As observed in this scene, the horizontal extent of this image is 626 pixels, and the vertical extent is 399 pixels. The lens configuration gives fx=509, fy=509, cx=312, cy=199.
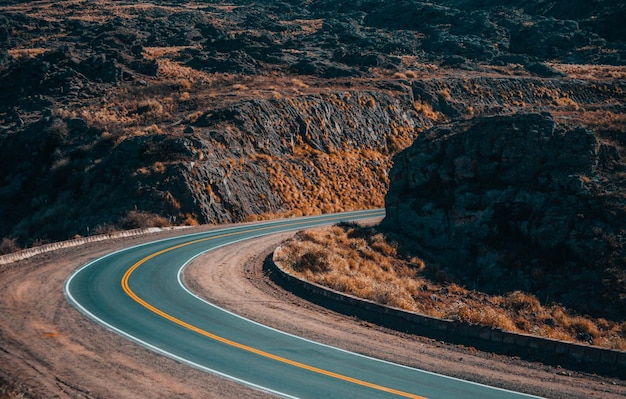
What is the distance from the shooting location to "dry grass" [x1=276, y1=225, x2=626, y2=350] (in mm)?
16203

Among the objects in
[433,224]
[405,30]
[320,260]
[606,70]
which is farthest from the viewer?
[405,30]

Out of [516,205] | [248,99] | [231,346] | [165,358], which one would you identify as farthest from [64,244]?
[248,99]

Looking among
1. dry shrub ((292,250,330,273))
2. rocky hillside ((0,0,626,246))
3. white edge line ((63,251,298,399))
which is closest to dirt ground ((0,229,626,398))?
white edge line ((63,251,298,399))

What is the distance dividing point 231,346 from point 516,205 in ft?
57.2

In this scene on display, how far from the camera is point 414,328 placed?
14.2 m

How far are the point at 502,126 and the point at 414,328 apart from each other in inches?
669

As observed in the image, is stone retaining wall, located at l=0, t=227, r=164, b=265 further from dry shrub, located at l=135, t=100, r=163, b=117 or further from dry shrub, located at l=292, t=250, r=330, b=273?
dry shrub, located at l=135, t=100, r=163, b=117

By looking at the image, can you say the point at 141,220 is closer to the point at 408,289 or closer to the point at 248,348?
the point at 408,289

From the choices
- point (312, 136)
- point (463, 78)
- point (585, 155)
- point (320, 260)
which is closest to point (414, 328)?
point (320, 260)

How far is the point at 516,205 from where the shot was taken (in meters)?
24.8

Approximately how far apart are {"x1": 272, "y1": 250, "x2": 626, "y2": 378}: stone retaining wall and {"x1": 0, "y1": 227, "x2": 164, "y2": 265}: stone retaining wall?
43.1 ft

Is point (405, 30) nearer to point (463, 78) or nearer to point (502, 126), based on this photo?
point (463, 78)

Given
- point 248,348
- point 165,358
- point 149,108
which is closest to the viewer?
point 165,358

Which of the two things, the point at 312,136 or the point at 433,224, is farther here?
the point at 312,136
